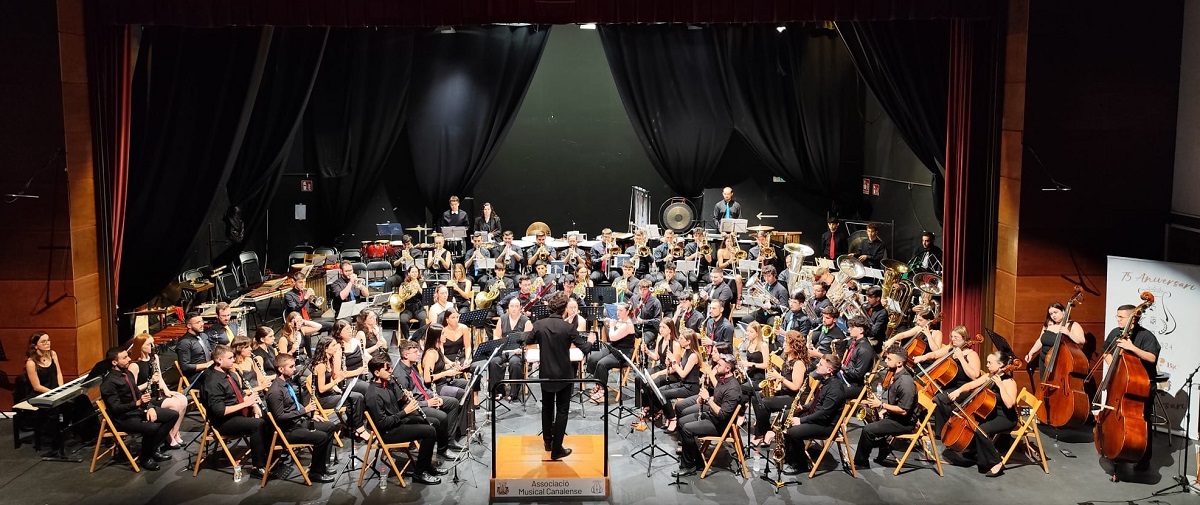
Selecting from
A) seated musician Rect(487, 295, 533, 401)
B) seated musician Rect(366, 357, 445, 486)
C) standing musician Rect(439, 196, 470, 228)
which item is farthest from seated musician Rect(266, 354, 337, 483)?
standing musician Rect(439, 196, 470, 228)

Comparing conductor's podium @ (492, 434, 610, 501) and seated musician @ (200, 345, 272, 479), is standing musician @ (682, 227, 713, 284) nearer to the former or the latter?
conductor's podium @ (492, 434, 610, 501)

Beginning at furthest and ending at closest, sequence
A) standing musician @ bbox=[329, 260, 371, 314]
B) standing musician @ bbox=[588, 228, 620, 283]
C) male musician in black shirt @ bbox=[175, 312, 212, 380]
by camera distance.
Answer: standing musician @ bbox=[588, 228, 620, 283] < standing musician @ bbox=[329, 260, 371, 314] < male musician in black shirt @ bbox=[175, 312, 212, 380]

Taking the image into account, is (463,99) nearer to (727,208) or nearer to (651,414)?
(727,208)

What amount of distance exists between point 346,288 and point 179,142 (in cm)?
276

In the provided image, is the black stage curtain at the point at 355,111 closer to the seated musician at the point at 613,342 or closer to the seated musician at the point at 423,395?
the seated musician at the point at 613,342

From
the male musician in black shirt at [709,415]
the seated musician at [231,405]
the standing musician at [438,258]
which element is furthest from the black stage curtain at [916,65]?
the seated musician at [231,405]

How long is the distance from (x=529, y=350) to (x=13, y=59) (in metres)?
6.12

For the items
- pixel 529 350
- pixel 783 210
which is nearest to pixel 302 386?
pixel 529 350

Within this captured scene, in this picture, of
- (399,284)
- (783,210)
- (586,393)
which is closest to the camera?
(586,393)

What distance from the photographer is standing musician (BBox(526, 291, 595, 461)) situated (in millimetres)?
9195

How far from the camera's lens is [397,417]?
894cm

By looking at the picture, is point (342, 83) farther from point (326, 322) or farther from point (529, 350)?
point (529, 350)

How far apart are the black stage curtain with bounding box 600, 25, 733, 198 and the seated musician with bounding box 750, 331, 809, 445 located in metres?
8.36

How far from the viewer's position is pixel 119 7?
10.7 metres
